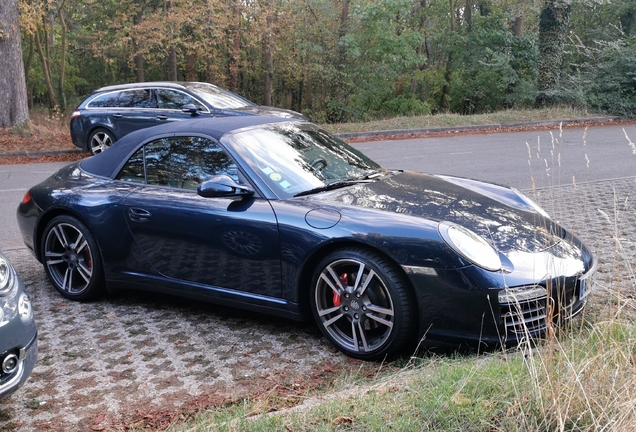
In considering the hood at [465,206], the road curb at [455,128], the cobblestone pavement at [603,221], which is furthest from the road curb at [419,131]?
the hood at [465,206]

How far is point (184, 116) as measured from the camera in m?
12.6

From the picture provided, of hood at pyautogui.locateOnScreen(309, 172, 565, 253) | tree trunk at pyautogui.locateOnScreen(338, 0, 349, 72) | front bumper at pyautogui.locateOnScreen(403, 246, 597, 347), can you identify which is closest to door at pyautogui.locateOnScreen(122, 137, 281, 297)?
hood at pyautogui.locateOnScreen(309, 172, 565, 253)

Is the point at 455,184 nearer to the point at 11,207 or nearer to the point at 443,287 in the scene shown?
the point at 443,287

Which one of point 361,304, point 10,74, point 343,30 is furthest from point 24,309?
point 343,30

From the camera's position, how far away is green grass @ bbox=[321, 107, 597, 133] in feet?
61.8

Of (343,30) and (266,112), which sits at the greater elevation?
(343,30)

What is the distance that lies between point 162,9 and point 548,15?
14669 mm

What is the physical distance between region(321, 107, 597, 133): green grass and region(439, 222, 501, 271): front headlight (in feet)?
46.4

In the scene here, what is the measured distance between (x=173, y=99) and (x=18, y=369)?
1035cm

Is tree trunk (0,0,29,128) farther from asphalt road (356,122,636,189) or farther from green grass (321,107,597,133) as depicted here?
asphalt road (356,122,636,189)

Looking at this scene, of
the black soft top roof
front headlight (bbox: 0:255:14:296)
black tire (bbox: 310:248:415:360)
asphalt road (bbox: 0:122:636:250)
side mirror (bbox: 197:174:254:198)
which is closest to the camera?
front headlight (bbox: 0:255:14:296)

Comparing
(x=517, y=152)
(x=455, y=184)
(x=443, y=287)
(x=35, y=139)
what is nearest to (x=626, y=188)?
(x=517, y=152)

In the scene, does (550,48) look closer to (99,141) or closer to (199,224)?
(99,141)

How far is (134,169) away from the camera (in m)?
5.19
